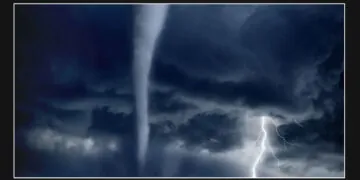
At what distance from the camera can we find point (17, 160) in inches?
174

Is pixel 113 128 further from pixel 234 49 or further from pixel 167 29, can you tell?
pixel 234 49

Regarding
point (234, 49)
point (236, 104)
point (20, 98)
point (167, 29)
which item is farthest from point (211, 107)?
point (20, 98)

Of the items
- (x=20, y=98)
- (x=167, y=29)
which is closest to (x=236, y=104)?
(x=167, y=29)

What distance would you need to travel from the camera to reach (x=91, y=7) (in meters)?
4.43

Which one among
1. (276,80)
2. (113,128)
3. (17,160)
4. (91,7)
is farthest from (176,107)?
(17,160)

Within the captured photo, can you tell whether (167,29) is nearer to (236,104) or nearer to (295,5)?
(236,104)

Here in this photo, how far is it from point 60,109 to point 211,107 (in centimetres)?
146

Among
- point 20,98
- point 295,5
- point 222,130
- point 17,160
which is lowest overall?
point 17,160

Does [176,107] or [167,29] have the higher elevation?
[167,29]

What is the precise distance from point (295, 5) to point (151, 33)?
142 centimetres

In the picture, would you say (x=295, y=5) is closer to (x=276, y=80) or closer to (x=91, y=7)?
(x=276, y=80)

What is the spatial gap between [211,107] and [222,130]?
0.80 ft

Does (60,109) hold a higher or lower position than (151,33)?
lower

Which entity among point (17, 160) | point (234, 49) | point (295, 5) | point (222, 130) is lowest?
point (17, 160)
